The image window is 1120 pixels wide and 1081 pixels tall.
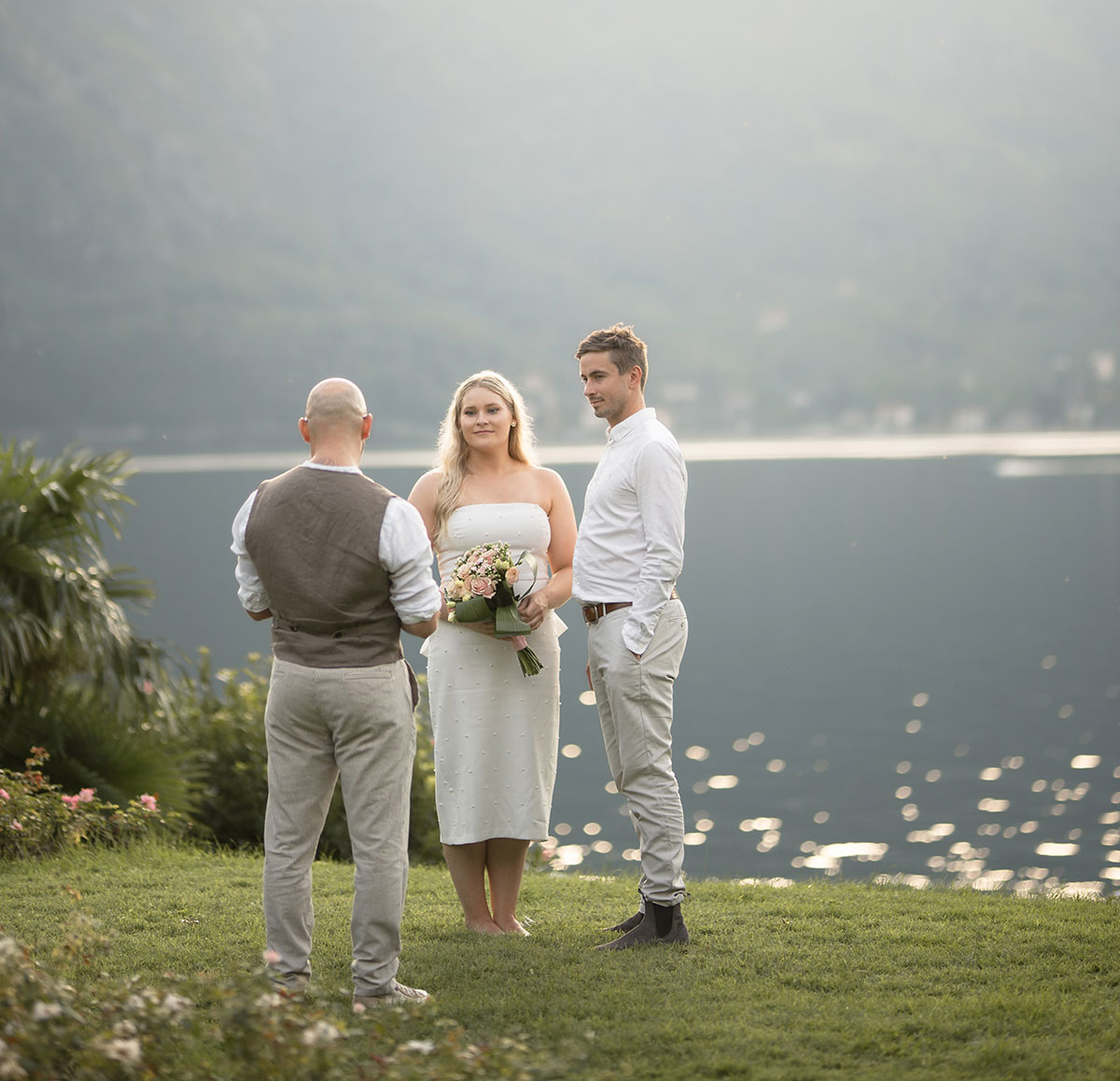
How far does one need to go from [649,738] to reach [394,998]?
4.77 ft

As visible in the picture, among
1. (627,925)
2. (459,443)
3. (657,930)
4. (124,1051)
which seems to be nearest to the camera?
Result: (124,1051)

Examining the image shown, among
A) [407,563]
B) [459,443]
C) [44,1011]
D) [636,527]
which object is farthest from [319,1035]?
[459,443]

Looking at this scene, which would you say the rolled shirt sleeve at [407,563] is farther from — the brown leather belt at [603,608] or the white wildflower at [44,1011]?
the white wildflower at [44,1011]

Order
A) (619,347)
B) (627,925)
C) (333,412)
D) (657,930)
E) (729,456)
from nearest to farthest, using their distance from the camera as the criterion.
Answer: (333,412), (657,930), (619,347), (627,925), (729,456)

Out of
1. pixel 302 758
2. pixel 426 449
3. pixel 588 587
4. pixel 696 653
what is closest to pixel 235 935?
pixel 302 758

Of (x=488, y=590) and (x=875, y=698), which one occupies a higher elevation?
(x=488, y=590)

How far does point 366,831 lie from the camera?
13.2 feet

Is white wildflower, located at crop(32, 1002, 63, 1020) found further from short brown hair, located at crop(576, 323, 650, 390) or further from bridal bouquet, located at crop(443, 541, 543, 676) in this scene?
short brown hair, located at crop(576, 323, 650, 390)

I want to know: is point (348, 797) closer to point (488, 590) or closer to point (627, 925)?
point (488, 590)

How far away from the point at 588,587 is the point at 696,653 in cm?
3164

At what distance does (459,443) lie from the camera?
5.46 metres

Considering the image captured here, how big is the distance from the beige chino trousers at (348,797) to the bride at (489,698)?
116cm

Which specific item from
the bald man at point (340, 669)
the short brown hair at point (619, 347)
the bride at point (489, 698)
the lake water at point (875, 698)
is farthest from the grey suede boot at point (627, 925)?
the lake water at point (875, 698)

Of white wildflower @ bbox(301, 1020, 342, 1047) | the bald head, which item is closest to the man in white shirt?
the bald head
